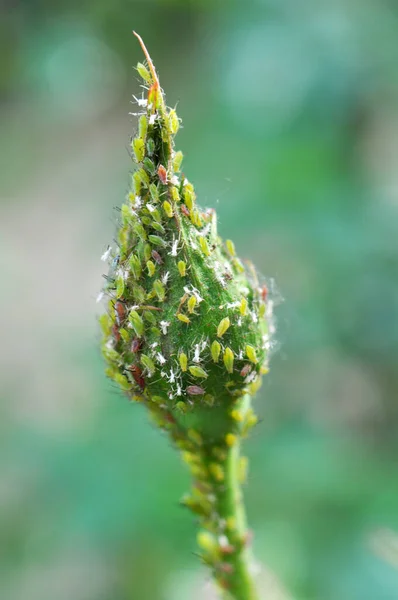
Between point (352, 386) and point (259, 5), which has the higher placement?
point (259, 5)

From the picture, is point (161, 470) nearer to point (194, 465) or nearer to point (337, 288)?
point (337, 288)

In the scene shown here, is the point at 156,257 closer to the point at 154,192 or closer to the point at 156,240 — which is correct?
the point at 156,240

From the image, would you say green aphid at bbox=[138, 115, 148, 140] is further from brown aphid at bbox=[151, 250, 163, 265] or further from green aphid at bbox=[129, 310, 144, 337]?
green aphid at bbox=[129, 310, 144, 337]

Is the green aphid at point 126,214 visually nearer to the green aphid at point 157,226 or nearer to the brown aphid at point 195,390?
the green aphid at point 157,226

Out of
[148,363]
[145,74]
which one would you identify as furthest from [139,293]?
[145,74]

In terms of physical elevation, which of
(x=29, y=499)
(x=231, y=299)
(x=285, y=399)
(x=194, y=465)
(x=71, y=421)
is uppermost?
(x=285, y=399)

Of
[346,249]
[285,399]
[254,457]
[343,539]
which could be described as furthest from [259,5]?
[343,539]

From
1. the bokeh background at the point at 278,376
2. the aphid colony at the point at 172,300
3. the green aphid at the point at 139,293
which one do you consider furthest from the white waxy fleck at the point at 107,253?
the bokeh background at the point at 278,376

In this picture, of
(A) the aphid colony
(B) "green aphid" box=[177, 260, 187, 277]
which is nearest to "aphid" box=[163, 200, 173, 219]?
(A) the aphid colony
